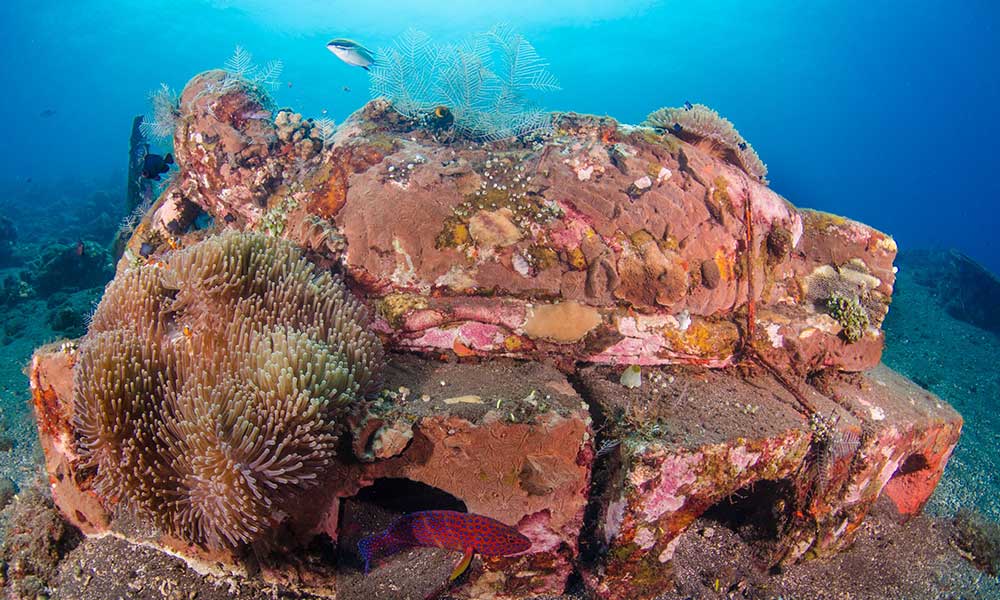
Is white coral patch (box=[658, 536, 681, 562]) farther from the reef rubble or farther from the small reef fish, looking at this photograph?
the small reef fish

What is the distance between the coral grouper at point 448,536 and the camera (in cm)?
299

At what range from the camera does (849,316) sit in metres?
4.53

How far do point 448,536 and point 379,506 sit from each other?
1.98 ft

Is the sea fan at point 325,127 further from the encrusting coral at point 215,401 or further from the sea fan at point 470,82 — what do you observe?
the encrusting coral at point 215,401

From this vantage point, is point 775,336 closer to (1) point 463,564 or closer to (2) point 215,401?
(1) point 463,564

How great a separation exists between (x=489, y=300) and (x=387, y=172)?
158 cm

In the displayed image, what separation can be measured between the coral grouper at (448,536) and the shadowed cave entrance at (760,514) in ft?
6.44

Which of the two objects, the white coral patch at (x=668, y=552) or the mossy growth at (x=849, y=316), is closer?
the white coral patch at (x=668, y=552)

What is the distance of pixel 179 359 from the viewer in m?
2.99

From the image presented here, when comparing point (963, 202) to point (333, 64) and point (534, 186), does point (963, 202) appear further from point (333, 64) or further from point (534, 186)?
point (333, 64)

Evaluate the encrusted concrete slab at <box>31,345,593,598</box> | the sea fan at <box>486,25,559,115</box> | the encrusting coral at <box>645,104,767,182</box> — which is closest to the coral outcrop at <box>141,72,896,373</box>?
the encrusting coral at <box>645,104,767,182</box>

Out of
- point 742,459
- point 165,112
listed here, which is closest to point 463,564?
point 742,459

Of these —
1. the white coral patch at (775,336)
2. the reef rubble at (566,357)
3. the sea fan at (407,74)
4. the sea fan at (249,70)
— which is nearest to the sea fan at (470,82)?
the sea fan at (407,74)

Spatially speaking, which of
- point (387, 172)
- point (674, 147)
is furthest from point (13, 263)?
point (674, 147)
